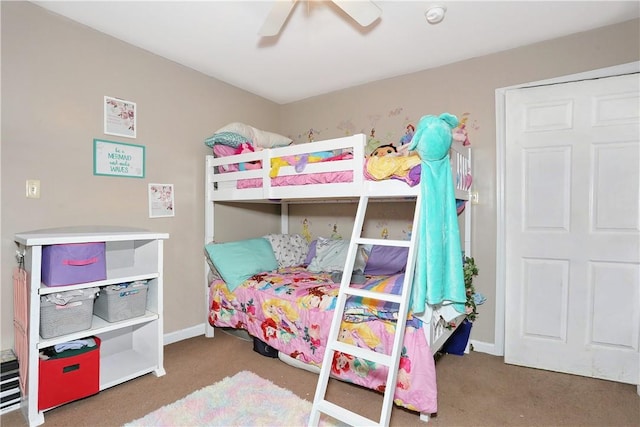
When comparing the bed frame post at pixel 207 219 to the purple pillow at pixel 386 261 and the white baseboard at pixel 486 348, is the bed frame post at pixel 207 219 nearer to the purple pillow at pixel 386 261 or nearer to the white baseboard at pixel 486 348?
the purple pillow at pixel 386 261

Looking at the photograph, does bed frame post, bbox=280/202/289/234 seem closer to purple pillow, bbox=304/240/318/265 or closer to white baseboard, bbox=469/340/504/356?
purple pillow, bbox=304/240/318/265

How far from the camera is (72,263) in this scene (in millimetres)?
1859

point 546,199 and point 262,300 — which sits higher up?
point 546,199

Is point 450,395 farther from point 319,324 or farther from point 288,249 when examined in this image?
point 288,249

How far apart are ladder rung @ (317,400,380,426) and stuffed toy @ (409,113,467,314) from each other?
1.91 feet

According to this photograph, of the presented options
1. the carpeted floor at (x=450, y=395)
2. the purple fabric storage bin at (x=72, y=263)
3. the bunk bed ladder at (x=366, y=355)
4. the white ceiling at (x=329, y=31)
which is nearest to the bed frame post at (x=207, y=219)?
the carpeted floor at (x=450, y=395)

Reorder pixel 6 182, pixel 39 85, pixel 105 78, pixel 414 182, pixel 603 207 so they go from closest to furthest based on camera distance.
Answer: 1. pixel 414 182
2. pixel 6 182
3. pixel 39 85
4. pixel 603 207
5. pixel 105 78

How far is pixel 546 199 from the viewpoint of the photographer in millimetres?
2424

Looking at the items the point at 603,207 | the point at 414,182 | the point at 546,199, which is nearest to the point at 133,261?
the point at 414,182

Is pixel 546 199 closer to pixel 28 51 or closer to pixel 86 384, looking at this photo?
pixel 86 384

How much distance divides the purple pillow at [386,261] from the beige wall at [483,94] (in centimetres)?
59

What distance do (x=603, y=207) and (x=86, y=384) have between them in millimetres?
3467

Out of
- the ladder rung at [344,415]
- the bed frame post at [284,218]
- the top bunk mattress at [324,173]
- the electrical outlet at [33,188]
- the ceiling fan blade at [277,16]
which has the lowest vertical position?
the ladder rung at [344,415]

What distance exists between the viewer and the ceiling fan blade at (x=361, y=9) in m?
1.77
